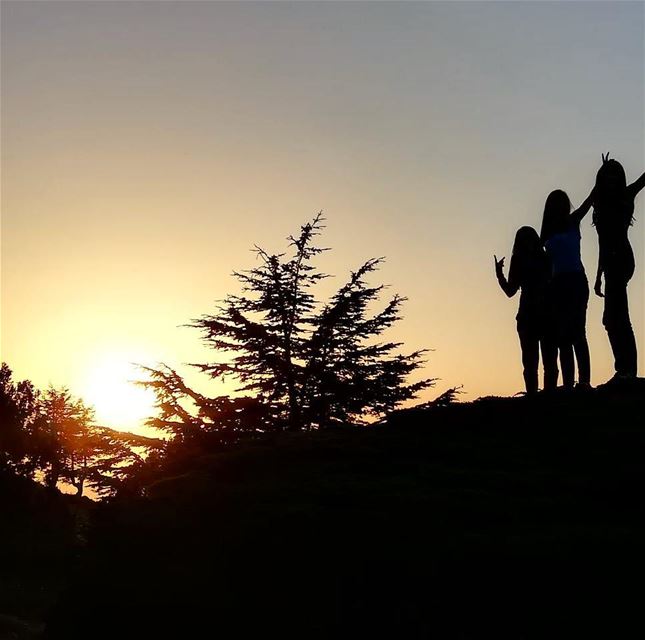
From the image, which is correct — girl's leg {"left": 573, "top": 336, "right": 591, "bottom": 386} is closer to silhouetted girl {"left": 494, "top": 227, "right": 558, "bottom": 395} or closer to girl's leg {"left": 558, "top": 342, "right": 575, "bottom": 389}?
girl's leg {"left": 558, "top": 342, "right": 575, "bottom": 389}

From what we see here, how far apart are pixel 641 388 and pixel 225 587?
4821 millimetres

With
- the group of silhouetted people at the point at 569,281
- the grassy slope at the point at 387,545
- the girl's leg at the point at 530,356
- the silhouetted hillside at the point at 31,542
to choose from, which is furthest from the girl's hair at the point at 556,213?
the silhouetted hillside at the point at 31,542

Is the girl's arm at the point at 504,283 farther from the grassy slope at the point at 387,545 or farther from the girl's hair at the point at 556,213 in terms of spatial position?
the grassy slope at the point at 387,545

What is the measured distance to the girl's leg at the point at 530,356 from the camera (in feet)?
28.3

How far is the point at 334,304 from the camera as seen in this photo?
1788cm

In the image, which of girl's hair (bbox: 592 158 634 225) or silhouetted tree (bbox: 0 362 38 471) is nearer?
girl's hair (bbox: 592 158 634 225)

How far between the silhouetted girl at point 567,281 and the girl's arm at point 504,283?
618 millimetres

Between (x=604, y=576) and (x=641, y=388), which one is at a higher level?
(x=641, y=388)

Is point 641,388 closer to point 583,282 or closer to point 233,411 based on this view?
point 583,282

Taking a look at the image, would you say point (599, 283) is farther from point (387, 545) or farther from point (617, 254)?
point (387, 545)

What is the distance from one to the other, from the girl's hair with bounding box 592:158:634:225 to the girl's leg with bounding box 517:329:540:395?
63.4 inches

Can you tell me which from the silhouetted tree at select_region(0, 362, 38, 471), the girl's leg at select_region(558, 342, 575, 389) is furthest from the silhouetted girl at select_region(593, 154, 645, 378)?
the silhouetted tree at select_region(0, 362, 38, 471)

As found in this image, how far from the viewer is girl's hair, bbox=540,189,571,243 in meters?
8.00

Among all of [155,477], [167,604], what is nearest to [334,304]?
[155,477]
